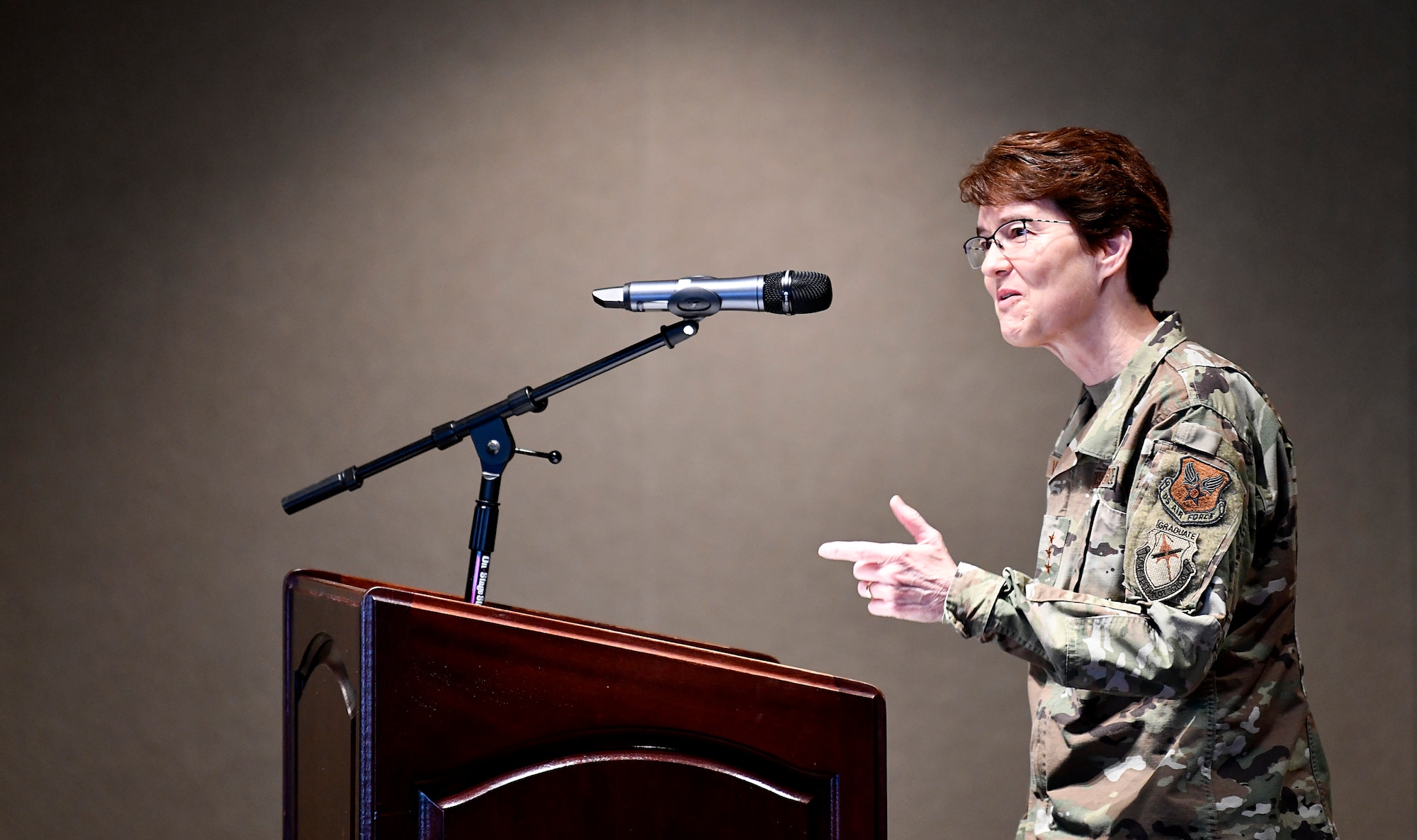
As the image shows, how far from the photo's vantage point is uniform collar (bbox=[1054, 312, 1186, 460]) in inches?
52.7

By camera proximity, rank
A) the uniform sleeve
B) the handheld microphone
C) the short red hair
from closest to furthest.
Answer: the uniform sleeve
the handheld microphone
the short red hair

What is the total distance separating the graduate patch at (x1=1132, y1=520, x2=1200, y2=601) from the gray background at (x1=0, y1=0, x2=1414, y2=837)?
1443mm

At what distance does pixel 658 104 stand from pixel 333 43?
804 millimetres

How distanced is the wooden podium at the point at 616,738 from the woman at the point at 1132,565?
29 cm

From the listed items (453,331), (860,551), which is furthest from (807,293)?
(453,331)

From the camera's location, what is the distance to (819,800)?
94 centimetres

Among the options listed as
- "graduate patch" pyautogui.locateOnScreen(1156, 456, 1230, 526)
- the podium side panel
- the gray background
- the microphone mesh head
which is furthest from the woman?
the gray background

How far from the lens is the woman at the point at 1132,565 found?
117cm

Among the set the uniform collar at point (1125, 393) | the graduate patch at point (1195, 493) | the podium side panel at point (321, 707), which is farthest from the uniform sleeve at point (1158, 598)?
the podium side panel at point (321, 707)

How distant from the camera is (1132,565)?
1207mm

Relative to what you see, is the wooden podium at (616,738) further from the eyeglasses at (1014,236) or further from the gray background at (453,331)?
the gray background at (453,331)

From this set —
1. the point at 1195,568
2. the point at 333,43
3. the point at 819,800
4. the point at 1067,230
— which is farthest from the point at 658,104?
the point at 819,800

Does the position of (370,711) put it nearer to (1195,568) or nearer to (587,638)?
(587,638)

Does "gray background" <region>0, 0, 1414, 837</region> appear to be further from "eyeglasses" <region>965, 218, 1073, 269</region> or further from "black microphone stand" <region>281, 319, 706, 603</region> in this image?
"black microphone stand" <region>281, 319, 706, 603</region>
